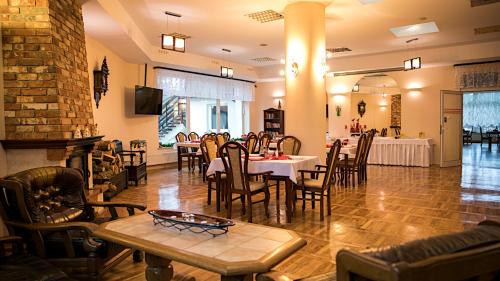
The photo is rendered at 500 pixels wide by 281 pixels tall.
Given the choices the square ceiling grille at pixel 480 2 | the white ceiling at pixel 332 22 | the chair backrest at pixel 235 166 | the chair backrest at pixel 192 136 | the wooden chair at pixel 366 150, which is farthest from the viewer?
the chair backrest at pixel 192 136

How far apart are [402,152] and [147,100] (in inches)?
272

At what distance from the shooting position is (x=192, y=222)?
2.30 metres

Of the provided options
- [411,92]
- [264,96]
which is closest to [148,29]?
[264,96]

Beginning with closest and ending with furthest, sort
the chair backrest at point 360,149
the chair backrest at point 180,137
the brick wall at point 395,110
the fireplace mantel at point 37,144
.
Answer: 1. the fireplace mantel at point 37,144
2. the chair backrest at point 360,149
3. the chair backrest at point 180,137
4. the brick wall at point 395,110

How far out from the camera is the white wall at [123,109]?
740cm

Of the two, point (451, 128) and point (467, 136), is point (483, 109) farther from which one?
point (451, 128)

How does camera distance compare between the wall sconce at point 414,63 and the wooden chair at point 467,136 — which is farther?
the wooden chair at point 467,136

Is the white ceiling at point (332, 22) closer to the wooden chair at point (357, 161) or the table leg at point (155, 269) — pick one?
the wooden chair at point (357, 161)

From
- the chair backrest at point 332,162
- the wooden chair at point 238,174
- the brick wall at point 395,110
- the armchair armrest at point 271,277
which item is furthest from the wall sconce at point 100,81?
the brick wall at point 395,110

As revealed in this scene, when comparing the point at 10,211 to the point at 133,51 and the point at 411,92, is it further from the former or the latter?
the point at 411,92

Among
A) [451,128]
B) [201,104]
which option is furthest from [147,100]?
[451,128]

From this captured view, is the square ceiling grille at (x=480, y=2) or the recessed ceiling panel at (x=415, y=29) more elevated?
the recessed ceiling panel at (x=415, y=29)

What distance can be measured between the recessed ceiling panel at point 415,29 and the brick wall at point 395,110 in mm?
5734

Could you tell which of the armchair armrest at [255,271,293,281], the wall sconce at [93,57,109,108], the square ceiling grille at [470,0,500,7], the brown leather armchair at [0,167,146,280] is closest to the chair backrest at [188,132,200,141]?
the wall sconce at [93,57,109,108]
